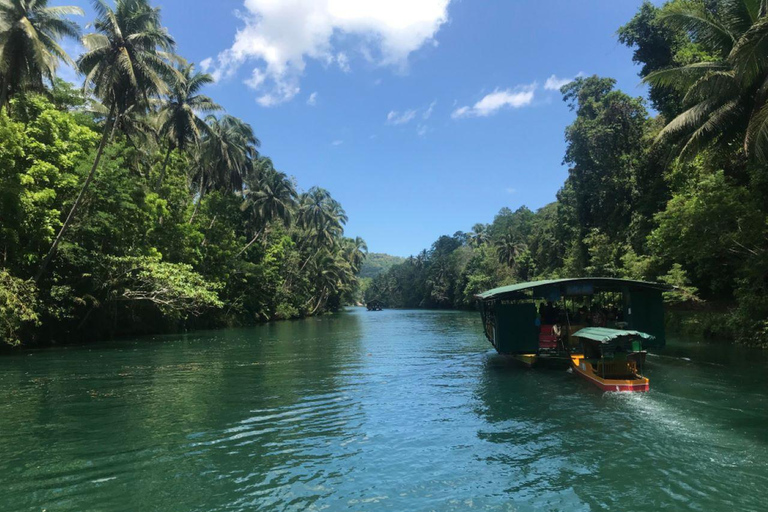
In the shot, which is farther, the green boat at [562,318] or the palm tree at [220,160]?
the palm tree at [220,160]

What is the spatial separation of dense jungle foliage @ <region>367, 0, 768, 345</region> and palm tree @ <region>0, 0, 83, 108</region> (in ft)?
85.5

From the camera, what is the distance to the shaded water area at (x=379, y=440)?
6676mm

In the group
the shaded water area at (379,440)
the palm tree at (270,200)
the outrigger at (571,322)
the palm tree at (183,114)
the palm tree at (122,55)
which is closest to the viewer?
the shaded water area at (379,440)

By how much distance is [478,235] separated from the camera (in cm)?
10700

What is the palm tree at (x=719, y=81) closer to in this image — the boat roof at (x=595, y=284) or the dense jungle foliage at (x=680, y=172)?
the dense jungle foliage at (x=680, y=172)

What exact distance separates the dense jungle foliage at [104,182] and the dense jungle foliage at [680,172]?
2588cm

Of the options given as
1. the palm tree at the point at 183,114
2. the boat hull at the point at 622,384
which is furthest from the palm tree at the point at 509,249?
the boat hull at the point at 622,384

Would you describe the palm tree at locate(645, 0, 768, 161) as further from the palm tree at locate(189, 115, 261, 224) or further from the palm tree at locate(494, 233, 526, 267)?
the palm tree at locate(494, 233, 526, 267)

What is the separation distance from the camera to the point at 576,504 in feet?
21.2

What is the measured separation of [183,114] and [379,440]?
3063 centimetres

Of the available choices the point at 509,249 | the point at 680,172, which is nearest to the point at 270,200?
the point at 680,172

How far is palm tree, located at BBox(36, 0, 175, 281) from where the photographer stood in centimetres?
2419

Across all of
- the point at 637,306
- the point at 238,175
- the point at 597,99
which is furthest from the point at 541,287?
the point at 597,99

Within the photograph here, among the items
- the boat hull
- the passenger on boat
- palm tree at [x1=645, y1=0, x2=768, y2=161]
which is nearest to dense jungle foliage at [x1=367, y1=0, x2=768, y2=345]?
palm tree at [x1=645, y1=0, x2=768, y2=161]
